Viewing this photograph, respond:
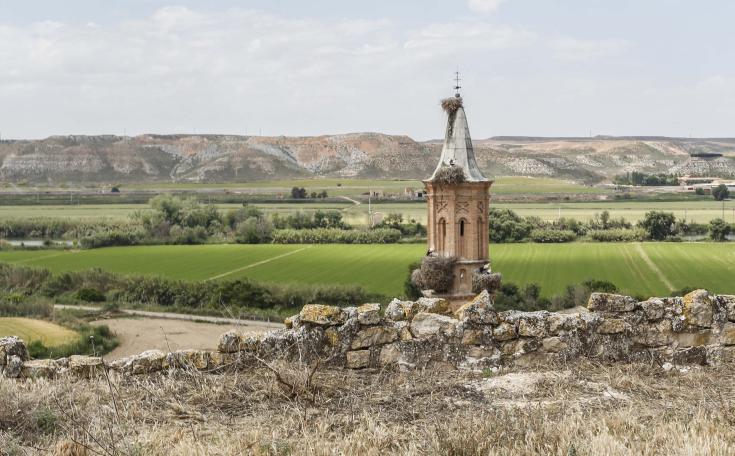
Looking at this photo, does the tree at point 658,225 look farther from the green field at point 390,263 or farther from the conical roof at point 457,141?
the conical roof at point 457,141

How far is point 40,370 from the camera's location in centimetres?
677

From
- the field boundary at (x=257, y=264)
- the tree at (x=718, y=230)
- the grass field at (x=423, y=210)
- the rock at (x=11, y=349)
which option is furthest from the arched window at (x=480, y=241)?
the grass field at (x=423, y=210)

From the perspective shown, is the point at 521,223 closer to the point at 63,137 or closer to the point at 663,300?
the point at 663,300

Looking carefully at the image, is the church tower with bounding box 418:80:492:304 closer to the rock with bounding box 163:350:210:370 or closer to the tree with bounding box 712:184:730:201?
the rock with bounding box 163:350:210:370

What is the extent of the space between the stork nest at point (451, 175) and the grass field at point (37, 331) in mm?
18074

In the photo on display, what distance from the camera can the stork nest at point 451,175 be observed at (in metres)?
31.4

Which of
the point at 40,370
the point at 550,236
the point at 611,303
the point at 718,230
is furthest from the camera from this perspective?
the point at 550,236

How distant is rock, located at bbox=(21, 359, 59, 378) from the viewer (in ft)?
22.1

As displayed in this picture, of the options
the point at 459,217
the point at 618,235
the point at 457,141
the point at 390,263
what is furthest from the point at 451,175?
the point at 618,235

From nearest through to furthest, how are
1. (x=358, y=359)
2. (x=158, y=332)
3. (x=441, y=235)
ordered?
1. (x=358, y=359)
2. (x=441, y=235)
3. (x=158, y=332)

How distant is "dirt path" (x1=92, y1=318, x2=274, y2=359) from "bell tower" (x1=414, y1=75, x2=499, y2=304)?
340 inches

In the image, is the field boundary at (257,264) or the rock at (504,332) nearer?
the rock at (504,332)

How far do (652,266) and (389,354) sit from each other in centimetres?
5728

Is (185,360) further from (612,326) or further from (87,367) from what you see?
(612,326)
